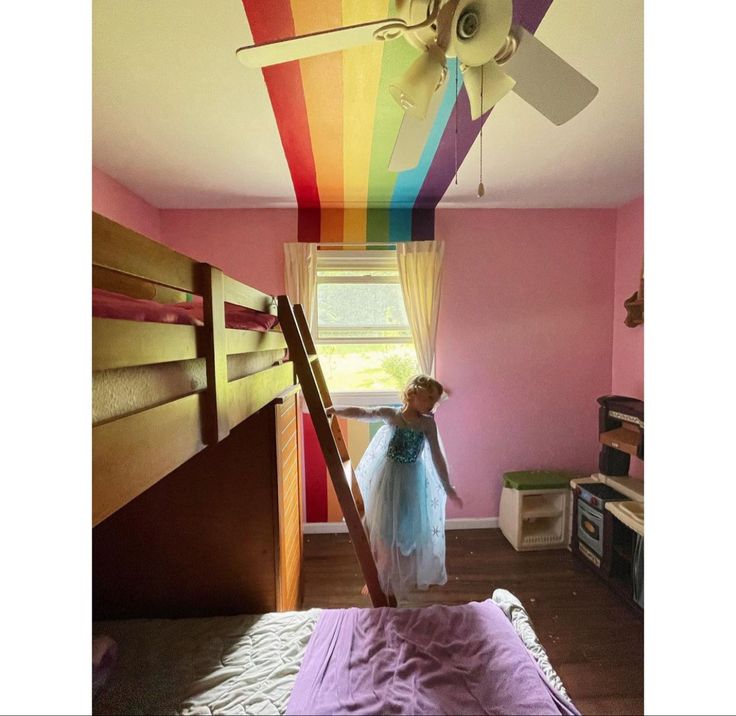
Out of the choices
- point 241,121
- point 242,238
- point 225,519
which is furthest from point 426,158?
point 225,519

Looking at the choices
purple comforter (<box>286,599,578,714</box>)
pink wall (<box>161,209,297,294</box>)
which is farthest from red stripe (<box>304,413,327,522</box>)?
purple comforter (<box>286,599,578,714</box>)

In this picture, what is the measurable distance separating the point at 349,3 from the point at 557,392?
2.82 meters

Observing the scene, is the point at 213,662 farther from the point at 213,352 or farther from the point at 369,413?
the point at 369,413

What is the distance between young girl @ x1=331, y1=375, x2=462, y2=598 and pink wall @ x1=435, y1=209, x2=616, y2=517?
41.2 inches

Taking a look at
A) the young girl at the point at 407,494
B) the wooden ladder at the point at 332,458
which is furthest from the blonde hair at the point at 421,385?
the wooden ladder at the point at 332,458

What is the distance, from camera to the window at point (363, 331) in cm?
290

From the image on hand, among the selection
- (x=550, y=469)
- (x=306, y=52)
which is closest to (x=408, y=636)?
(x=306, y=52)

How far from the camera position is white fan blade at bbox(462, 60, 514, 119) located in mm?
920

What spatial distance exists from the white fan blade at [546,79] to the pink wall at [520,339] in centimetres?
190

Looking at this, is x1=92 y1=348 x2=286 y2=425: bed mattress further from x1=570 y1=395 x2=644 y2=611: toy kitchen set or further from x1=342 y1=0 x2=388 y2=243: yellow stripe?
x1=570 y1=395 x2=644 y2=611: toy kitchen set

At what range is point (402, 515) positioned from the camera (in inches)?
73.8
